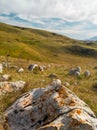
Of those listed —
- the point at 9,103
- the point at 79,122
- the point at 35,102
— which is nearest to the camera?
the point at 79,122

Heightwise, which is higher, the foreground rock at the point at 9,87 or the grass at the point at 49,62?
the foreground rock at the point at 9,87

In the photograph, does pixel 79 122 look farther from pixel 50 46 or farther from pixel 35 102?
pixel 50 46

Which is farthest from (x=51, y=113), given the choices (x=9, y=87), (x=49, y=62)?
(x=49, y=62)

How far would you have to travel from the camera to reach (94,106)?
15.0 m

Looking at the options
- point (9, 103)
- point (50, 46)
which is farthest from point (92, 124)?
point (50, 46)

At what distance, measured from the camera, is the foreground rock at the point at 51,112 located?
33.6 feet

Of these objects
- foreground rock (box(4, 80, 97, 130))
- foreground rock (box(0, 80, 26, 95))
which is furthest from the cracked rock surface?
foreground rock (box(0, 80, 26, 95))

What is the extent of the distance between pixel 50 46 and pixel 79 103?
13594 cm

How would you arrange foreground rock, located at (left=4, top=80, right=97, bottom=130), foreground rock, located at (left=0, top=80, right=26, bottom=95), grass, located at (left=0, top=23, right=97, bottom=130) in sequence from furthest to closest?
grass, located at (left=0, top=23, right=97, bottom=130) → foreground rock, located at (left=0, top=80, right=26, bottom=95) → foreground rock, located at (left=4, top=80, right=97, bottom=130)

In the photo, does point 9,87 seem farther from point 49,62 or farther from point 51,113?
point 49,62

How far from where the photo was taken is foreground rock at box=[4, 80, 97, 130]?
10.2 metres

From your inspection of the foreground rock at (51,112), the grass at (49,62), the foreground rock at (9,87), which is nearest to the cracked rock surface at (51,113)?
the foreground rock at (51,112)

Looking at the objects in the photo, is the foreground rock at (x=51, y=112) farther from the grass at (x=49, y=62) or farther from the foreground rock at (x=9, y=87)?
the foreground rock at (x=9, y=87)

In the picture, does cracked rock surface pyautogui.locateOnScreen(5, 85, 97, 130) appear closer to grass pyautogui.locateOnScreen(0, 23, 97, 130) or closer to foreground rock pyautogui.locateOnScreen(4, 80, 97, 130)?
foreground rock pyautogui.locateOnScreen(4, 80, 97, 130)
